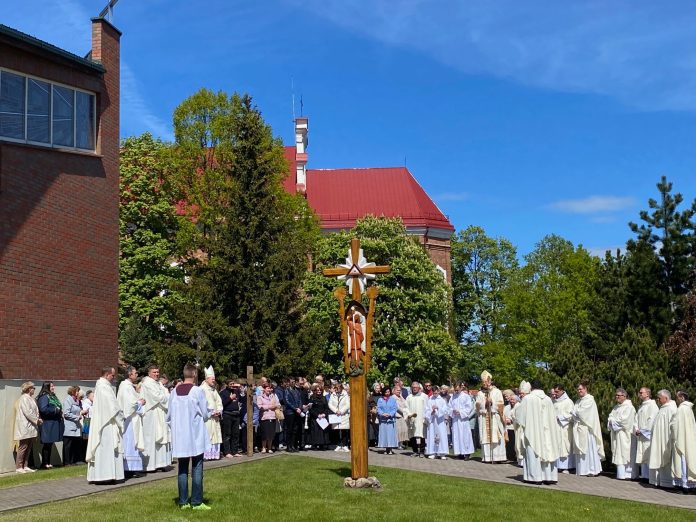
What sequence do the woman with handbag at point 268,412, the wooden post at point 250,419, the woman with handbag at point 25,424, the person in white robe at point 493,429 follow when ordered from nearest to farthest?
the woman with handbag at point 25,424 < the wooden post at point 250,419 < the person in white robe at point 493,429 < the woman with handbag at point 268,412

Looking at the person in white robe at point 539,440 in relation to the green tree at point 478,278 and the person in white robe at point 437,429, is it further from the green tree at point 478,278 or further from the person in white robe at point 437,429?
the green tree at point 478,278

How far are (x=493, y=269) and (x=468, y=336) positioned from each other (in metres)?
5.85

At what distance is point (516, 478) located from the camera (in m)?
17.1

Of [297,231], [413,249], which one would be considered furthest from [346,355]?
[413,249]

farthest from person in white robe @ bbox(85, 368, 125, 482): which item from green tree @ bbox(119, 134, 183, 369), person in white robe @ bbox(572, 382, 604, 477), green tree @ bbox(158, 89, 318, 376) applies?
green tree @ bbox(119, 134, 183, 369)

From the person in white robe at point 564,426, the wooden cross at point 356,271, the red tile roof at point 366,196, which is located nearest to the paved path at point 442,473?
the person in white robe at point 564,426

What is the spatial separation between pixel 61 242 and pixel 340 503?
→ 1324 centimetres

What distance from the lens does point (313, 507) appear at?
12219 millimetres

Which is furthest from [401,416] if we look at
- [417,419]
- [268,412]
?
[268,412]

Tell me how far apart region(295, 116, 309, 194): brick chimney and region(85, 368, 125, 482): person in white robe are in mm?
45558

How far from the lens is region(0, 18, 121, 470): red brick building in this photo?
2109 centimetres

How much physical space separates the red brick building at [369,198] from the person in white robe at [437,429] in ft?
120

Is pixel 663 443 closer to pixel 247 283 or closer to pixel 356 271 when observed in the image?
pixel 356 271

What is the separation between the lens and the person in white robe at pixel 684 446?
15.3 meters
